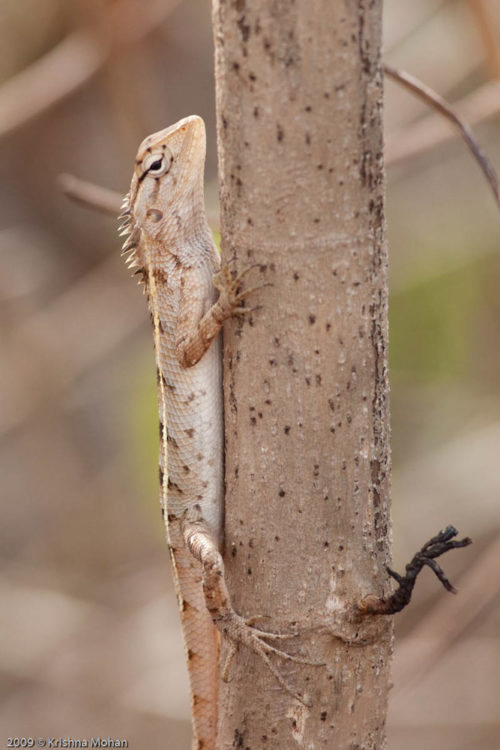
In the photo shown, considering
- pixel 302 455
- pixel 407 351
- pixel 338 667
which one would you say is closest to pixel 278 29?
pixel 302 455

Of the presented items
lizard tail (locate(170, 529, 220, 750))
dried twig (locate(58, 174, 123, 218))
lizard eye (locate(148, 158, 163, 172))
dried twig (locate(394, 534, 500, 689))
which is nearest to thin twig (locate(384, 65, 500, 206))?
lizard eye (locate(148, 158, 163, 172))

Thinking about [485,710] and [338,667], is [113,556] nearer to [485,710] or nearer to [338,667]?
[485,710]

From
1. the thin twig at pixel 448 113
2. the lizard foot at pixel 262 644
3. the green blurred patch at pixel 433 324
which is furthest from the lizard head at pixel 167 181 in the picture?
the green blurred patch at pixel 433 324

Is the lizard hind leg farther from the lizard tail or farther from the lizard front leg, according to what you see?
the lizard front leg

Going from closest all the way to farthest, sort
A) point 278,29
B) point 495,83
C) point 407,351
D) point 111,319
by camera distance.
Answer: point 278,29 < point 495,83 < point 407,351 < point 111,319

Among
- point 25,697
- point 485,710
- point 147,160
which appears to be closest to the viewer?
point 147,160

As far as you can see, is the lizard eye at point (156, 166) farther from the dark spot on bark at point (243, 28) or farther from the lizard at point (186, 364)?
the dark spot on bark at point (243, 28)

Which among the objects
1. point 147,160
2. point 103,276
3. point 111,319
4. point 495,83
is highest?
point 103,276
